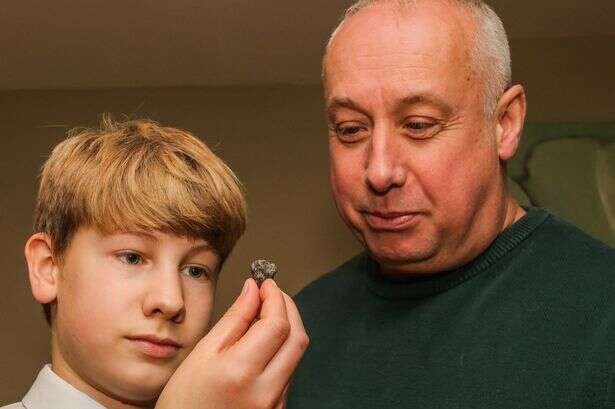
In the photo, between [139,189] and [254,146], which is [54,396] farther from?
[254,146]

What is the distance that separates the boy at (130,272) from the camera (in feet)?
3.73

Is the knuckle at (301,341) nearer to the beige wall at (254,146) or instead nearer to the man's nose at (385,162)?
the man's nose at (385,162)

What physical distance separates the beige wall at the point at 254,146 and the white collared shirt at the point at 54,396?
1685 mm

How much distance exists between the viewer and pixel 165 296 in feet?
3.70

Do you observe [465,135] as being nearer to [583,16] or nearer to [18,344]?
[583,16]

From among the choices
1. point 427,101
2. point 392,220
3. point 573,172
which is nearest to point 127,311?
point 392,220

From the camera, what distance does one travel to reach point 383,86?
1.20m

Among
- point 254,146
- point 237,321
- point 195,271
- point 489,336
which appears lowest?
point 489,336

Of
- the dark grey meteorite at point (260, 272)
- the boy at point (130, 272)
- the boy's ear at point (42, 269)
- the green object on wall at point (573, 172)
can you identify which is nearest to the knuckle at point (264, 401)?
the boy at point (130, 272)

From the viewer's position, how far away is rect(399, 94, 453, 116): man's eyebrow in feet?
3.91

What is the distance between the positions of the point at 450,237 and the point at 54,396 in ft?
2.02

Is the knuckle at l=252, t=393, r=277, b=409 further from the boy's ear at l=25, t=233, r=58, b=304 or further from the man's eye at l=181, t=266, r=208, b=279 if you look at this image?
the boy's ear at l=25, t=233, r=58, b=304

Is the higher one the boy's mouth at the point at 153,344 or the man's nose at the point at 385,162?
the man's nose at the point at 385,162

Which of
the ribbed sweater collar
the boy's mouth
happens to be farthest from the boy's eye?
the ribbed sweater collar
